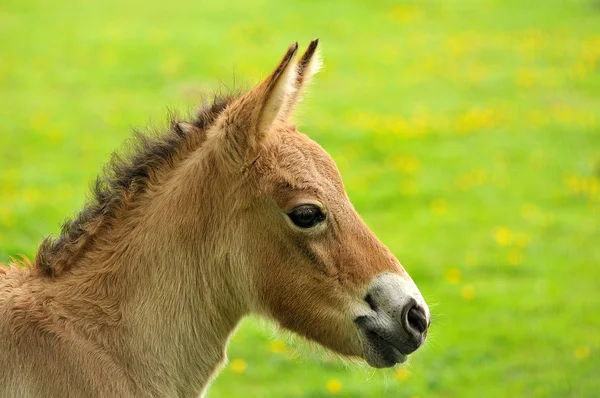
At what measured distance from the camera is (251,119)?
3.70 m

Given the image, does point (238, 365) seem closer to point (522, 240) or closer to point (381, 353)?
point (381, 353)

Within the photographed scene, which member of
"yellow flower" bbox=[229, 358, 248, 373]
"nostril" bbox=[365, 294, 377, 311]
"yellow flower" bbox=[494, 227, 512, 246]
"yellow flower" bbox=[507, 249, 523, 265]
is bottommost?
"yellow flower" bbox=[229, 358, 248, 373]

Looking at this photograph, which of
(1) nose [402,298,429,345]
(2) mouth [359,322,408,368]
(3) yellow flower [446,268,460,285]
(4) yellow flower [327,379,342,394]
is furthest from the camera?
(3) yellow flower [446,268,460,285]

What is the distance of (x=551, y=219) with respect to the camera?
10891mm

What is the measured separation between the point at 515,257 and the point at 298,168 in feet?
21.9

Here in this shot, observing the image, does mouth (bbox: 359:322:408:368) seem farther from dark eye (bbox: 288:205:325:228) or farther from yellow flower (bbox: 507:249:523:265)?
yellow flower (bbox: 507:249:523:265)

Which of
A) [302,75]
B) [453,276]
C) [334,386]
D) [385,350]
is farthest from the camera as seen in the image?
[453,276]

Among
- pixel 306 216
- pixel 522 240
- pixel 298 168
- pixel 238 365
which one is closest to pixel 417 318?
pixel 306 216

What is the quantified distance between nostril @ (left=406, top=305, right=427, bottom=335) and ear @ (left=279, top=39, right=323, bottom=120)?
3.72ft

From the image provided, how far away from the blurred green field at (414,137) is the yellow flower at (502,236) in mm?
26

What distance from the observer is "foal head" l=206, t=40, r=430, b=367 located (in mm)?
3703

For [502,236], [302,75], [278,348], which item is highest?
[502,236]

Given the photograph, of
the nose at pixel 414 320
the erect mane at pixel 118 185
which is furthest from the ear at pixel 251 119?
the nose at pixel 414 320

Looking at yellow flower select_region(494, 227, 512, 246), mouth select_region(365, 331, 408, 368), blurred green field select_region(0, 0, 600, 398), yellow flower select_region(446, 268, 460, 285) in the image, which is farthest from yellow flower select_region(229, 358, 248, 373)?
yellow flower select_region(494, 227, 512, 246)
